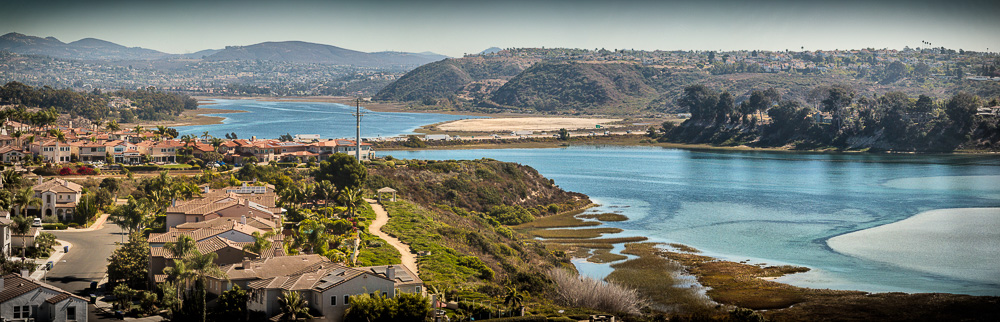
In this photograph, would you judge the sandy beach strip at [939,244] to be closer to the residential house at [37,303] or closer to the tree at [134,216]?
the tree at [134,216]

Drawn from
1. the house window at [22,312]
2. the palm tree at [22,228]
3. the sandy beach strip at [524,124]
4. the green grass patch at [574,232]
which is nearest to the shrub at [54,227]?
the palm tree at [22,228]

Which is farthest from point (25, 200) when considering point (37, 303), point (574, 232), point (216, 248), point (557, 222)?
point (557, 222)

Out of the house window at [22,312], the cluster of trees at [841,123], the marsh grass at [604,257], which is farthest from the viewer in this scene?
the cluster of trees at [841,123]

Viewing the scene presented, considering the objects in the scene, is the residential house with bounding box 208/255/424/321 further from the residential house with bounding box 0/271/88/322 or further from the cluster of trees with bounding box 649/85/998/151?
the cluster of trees with bounding box 649/85/998/151

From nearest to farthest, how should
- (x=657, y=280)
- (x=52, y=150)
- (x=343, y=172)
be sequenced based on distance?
(x=657, y=280) → (x=343, y=172) → (x=52, y=150)

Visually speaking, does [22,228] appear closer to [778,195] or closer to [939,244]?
[939,244]

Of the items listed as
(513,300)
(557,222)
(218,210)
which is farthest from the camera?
(557,222)

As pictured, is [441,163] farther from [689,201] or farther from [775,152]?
[775,152]
